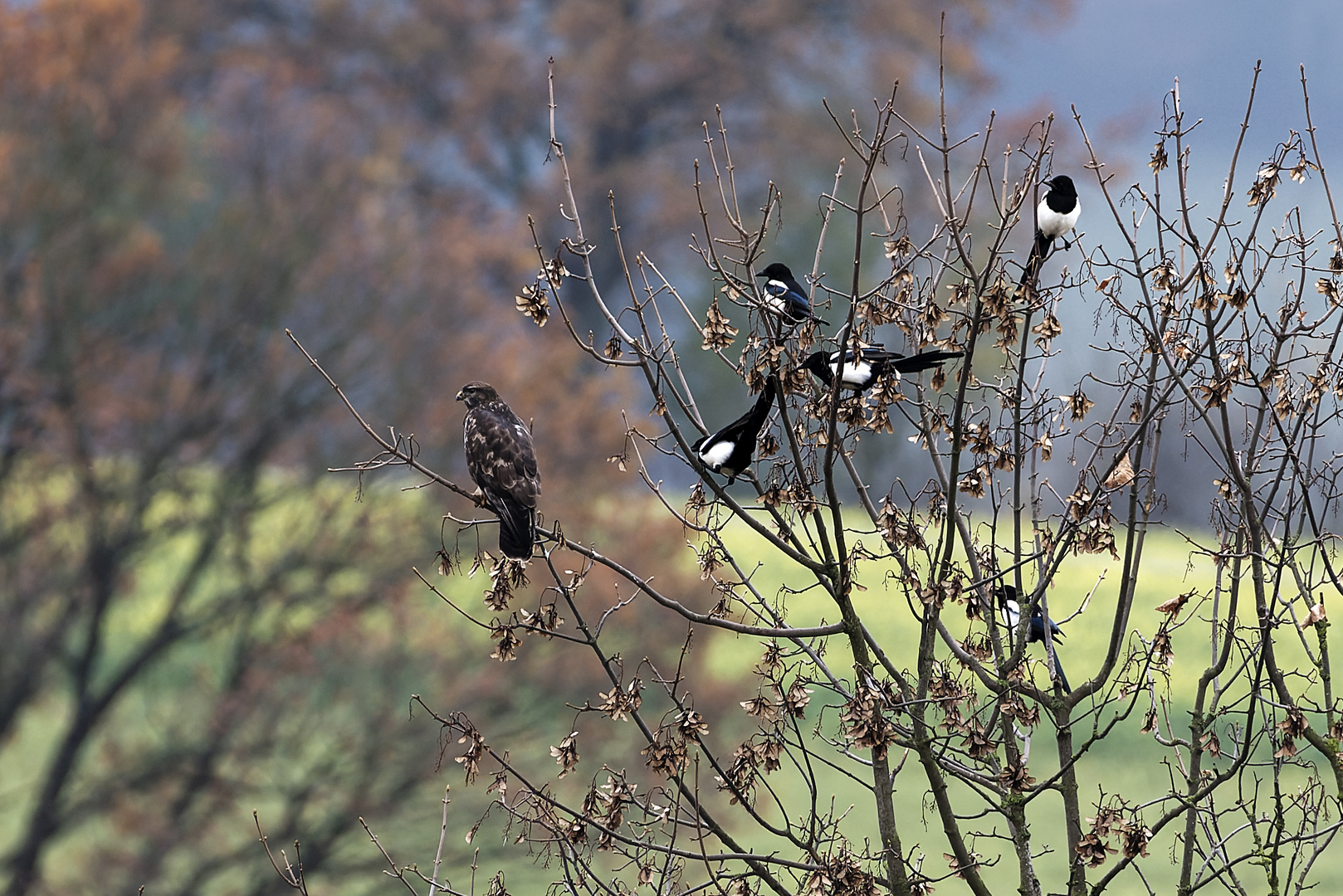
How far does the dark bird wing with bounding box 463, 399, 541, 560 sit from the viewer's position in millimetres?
4246

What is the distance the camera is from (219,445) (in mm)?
11266

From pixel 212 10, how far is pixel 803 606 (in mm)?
11477

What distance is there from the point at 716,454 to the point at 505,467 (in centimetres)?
145

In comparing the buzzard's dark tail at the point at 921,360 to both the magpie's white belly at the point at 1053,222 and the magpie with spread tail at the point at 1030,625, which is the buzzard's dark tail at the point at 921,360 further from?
the magpie's white belly at the point at 1053,222

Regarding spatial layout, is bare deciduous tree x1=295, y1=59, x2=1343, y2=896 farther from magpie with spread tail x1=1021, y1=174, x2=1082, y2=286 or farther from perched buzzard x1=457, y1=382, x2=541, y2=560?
perched buzzard x1=457, y1=382, x2=541, y2=560

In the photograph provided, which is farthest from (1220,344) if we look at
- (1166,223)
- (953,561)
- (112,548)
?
(112,548)

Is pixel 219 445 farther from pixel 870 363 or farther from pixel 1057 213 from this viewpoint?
pixel 870 363

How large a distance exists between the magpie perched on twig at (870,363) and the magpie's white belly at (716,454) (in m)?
0.30

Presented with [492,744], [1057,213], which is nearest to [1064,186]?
A: [1057,213]

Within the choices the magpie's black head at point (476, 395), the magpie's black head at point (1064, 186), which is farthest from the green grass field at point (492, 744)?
the magpie's black head at point (1064, 186)

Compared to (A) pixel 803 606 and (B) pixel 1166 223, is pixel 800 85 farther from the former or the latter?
(B) pixel 1166 223

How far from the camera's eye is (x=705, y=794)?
12797 millimetres

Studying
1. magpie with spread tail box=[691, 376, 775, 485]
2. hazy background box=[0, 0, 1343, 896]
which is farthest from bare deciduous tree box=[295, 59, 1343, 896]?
hazy background box=[0, 0, 1343, 896]

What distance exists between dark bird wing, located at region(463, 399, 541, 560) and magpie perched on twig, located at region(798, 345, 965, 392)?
96cm
